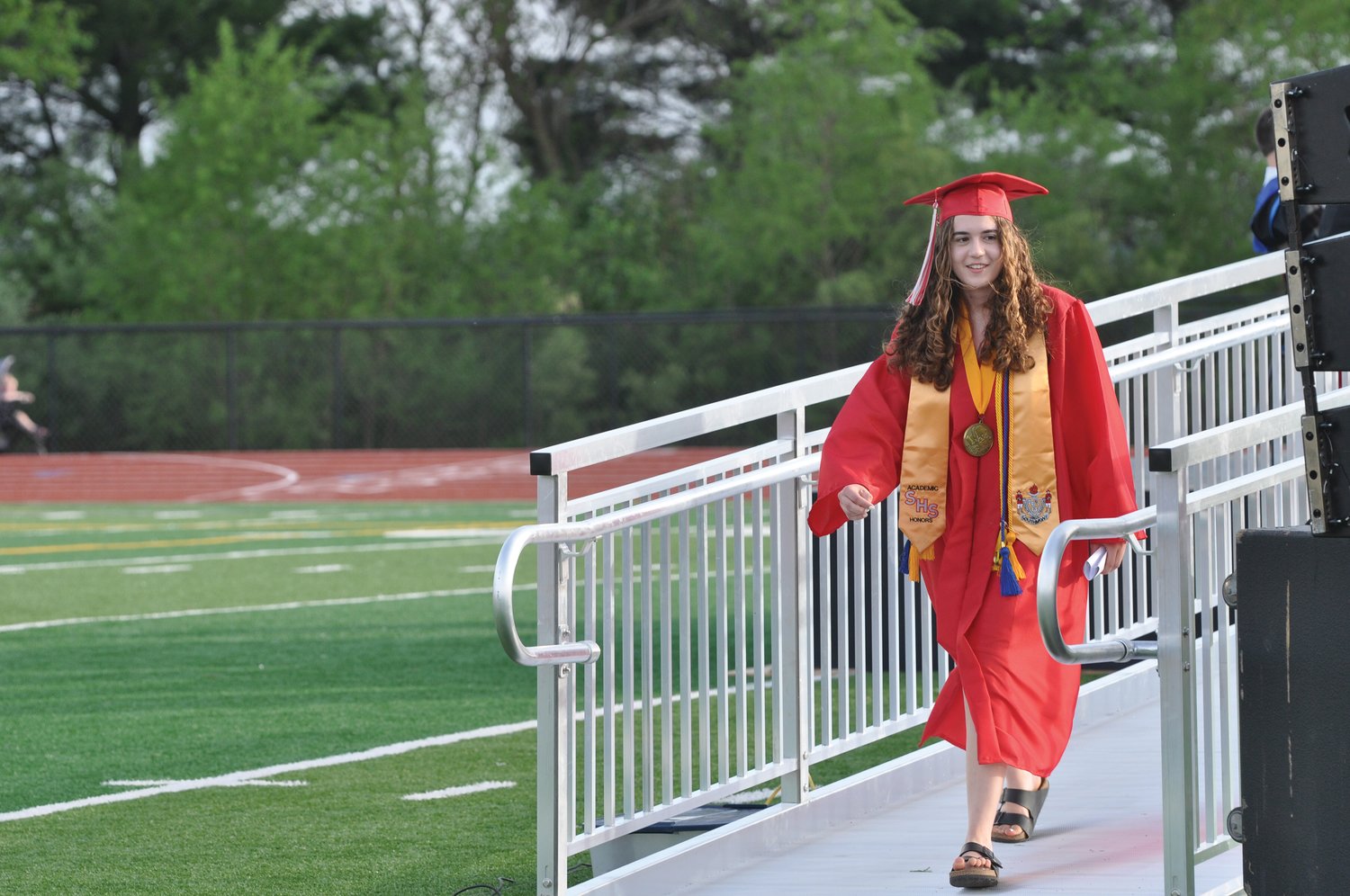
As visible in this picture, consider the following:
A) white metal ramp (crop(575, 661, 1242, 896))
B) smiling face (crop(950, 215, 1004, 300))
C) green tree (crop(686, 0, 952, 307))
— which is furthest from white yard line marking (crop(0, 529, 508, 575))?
green tree (crop(686, 0, 952, 307))

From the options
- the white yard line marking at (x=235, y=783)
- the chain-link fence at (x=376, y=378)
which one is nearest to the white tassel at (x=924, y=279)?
the white yard line marking at (x=235, y=783)

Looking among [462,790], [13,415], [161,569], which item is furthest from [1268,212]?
[13,415]

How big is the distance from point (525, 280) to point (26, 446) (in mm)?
9742

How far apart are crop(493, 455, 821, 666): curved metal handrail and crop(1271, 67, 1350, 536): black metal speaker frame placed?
157cm

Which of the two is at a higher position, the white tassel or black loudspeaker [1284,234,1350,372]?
the white tassel

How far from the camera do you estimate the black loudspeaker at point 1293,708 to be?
377cm

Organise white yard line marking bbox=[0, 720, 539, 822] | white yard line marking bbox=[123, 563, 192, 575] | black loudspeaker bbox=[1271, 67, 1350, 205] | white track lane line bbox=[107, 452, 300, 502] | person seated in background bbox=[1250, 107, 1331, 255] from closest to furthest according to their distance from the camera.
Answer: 1. black loudspeaker bbox=[1271, 67, 1350, 205]
2. white yard line marking bbox=[0, 720, 539, 822]
3. person seated in background bbox=[1250, 107, 1331, 255]
4. white yard line marking bbox=[123, 563, 192, 575]
5. white track lane line bbox=[107, 452, 300, 502]

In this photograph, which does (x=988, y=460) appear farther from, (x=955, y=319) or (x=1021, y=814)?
(x=1021, y=814)

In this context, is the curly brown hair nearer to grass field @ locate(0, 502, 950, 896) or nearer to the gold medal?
the gold medal

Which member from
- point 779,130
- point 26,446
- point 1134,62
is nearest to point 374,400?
point 26,446

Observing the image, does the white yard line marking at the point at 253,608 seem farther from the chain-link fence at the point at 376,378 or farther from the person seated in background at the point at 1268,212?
the chain-link fence at the point at 376,378

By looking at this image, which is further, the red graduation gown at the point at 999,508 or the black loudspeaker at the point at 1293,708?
the red graduation gown at the point at 999,508

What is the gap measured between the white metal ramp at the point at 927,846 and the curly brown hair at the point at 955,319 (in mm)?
1192

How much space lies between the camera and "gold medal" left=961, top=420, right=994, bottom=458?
4859 mm
